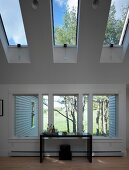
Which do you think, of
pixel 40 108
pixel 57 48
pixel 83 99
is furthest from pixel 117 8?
pixel 40 108

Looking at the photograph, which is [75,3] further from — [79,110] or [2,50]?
[79,110]

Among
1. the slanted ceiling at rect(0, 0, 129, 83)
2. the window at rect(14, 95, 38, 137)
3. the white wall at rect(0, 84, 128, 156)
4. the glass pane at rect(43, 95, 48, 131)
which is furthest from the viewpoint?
the window at rect(14, 95, 38, 137)

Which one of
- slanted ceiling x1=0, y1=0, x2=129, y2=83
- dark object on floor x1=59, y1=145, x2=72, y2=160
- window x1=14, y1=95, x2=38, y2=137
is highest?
slanted ceiling x1=0, y1=0, x2=129, y2=83

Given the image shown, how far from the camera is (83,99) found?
24.3 ft

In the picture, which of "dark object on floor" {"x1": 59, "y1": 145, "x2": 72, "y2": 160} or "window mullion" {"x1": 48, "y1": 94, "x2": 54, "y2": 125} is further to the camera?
"window mullion" {"x1": 48, "y1": 94, "x2": 54, "y2": 125}

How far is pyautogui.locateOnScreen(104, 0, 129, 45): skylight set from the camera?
5628mm

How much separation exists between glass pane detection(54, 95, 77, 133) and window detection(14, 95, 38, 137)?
2.41ft

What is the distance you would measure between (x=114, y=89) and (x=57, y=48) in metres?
2.25

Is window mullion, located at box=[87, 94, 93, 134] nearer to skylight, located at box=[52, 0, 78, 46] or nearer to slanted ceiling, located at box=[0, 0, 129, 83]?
slanted ceiling, located at box=[0, 0, 129, 83]

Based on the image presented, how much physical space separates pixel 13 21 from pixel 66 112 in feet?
11.1

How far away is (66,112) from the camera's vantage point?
299 inches

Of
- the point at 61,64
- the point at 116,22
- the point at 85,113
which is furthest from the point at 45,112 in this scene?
the point at 116,22

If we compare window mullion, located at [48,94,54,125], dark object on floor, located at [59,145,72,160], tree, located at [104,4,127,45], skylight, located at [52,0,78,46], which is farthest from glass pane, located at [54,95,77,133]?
tree, located at [104,4,127,45]

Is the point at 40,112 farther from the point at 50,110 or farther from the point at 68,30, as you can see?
the point at 68,30
